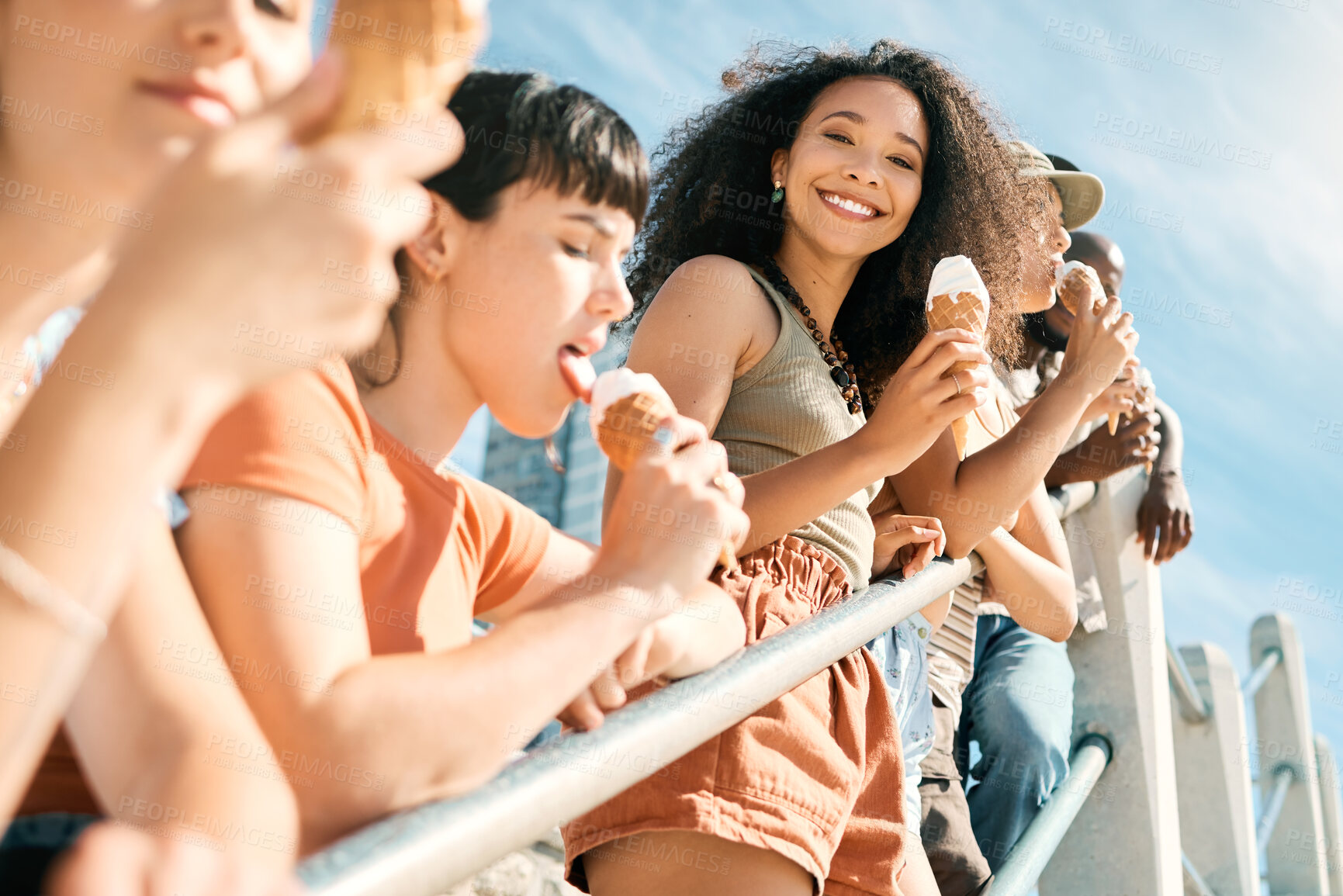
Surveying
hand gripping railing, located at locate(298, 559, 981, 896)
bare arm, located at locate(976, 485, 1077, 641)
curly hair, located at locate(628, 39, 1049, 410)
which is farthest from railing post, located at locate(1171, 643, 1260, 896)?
hand gripping railing, located at locate(298, 559, 981, 896)

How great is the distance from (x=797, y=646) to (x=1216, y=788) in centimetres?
306

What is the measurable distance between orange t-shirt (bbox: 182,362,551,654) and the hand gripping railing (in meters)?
0.19

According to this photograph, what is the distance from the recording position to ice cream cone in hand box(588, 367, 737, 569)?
1.17m

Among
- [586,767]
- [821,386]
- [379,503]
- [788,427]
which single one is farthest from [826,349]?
[586,767]

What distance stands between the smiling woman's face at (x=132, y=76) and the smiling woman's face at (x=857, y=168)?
4.23ft

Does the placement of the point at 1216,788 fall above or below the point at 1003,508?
below

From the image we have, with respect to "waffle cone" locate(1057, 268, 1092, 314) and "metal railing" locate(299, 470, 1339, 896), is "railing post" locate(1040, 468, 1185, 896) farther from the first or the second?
"metal railing" locate(299, 470, 1339, 896)

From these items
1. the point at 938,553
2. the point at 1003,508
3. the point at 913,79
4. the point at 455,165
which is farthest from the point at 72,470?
the point at 913,79

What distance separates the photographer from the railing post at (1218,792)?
3.60m

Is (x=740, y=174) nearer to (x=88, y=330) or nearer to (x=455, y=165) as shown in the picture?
(x=455, y=165)

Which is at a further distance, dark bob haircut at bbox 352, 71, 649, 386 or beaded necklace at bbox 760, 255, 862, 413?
beaded necklace at bbox 760, 255, 862, 413

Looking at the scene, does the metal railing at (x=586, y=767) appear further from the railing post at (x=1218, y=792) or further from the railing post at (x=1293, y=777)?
the railing post at (x=1293, y=777)

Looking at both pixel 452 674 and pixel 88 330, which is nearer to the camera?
pixel 88 330

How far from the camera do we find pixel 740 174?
2289 mm
